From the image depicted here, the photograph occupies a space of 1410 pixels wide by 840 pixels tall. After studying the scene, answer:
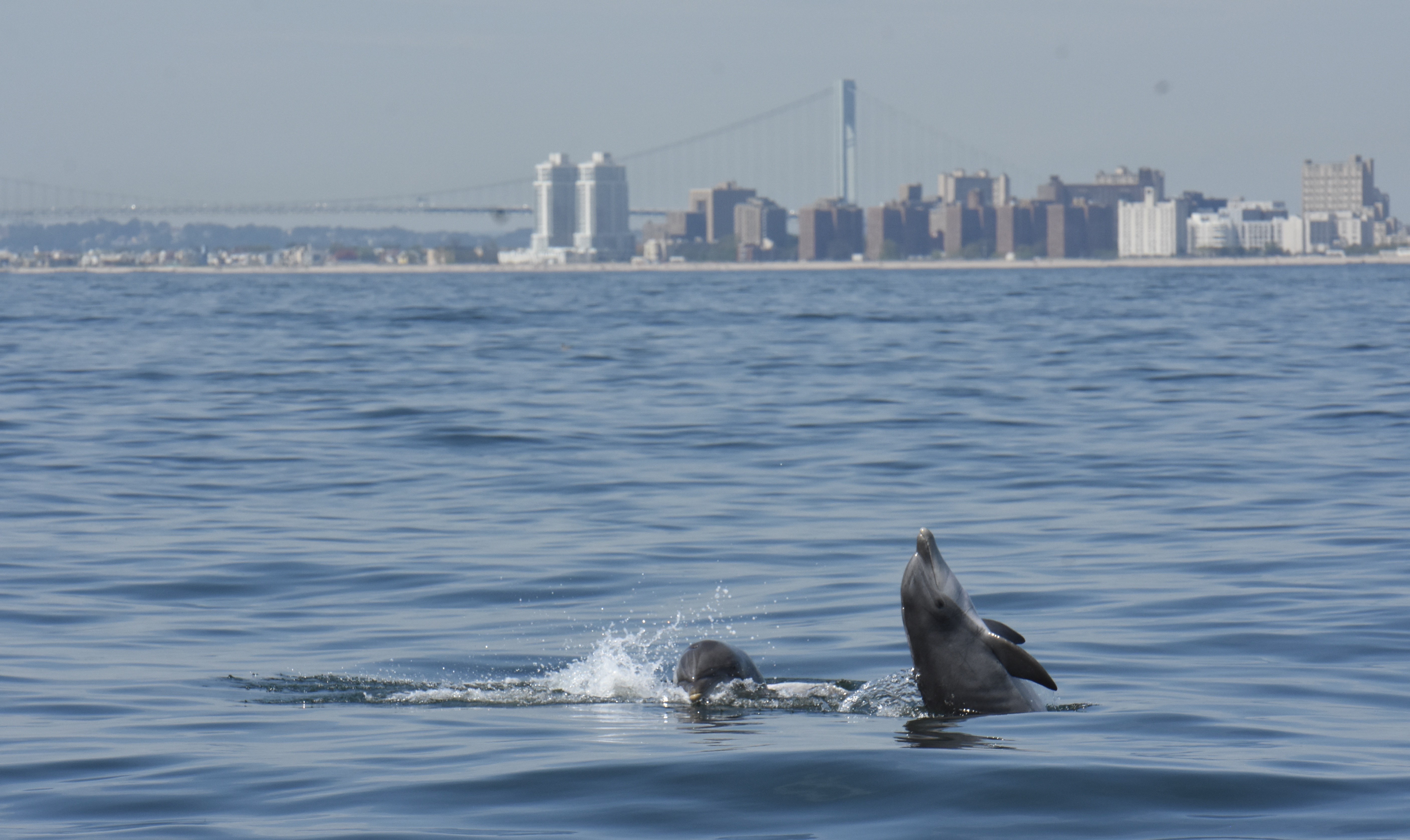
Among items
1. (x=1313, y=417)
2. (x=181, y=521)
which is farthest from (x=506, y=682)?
(x=1313, y=417)

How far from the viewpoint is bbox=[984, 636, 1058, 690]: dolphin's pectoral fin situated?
6.22 meters

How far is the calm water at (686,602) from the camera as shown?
5.86 m

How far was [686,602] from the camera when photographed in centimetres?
1042

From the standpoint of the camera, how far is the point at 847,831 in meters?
5.39

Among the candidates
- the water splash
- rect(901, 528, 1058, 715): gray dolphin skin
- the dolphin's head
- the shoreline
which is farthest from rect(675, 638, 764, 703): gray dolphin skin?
the shoreline

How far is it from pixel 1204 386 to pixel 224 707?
20192mm

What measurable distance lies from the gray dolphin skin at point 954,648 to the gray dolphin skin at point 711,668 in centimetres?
105

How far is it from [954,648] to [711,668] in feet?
4.46

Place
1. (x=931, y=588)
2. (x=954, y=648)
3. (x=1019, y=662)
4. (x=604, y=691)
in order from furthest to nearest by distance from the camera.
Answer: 1. (x=604, y=691)
2. (x=954, y=648)
3. (x=931, y=588)
4. (x=1019, y=662)

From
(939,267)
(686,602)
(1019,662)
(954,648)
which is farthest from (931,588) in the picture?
(939,267)

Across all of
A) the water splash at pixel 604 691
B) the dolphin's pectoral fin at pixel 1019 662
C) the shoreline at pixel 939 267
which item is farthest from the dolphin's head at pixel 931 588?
the shoreline at pixel 939 267

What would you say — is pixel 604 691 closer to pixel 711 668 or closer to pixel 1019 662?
pixel 711 668

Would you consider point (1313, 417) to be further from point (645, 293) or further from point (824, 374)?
point (645, 293)

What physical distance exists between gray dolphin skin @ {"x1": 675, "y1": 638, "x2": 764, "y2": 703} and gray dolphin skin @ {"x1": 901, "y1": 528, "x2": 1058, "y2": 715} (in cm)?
105
